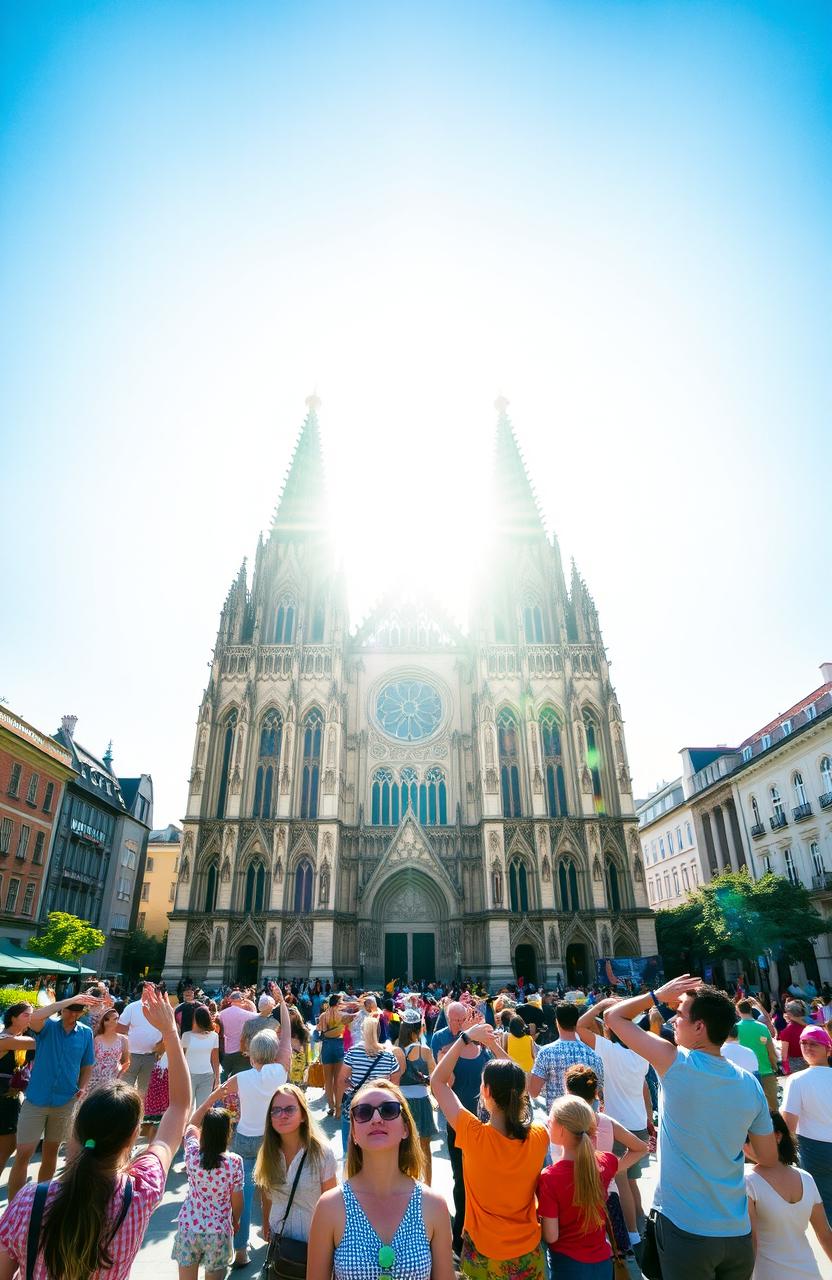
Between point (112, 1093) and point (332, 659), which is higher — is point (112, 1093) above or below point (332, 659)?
below

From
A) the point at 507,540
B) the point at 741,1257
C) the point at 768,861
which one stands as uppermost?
the point at 507,540

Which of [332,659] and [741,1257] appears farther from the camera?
[332,659]

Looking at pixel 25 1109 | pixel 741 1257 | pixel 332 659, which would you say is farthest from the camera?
pixel 332 659

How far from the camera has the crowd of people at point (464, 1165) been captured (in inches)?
112

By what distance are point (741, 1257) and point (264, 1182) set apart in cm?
279

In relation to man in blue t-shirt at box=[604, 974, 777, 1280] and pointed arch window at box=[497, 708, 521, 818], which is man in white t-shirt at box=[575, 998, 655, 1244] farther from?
pointed arch window at box=[497, 708, 521, 818]

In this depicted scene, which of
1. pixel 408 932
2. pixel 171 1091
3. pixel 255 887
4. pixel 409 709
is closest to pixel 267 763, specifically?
pixel 255 887

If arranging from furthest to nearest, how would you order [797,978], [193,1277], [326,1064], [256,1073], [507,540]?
[507,540] → [797,978] → [326,1064] → [256,1073] → [193,1277]

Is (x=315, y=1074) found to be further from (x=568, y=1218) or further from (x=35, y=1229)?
(x=35, y=1229)

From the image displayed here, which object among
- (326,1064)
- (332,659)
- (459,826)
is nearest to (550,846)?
(459,826)

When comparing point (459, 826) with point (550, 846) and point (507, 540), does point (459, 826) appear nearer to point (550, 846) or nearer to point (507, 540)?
point (550, 846)

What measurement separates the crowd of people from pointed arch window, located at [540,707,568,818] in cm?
3172

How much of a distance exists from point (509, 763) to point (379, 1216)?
3677cm

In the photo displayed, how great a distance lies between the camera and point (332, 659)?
134 ft
